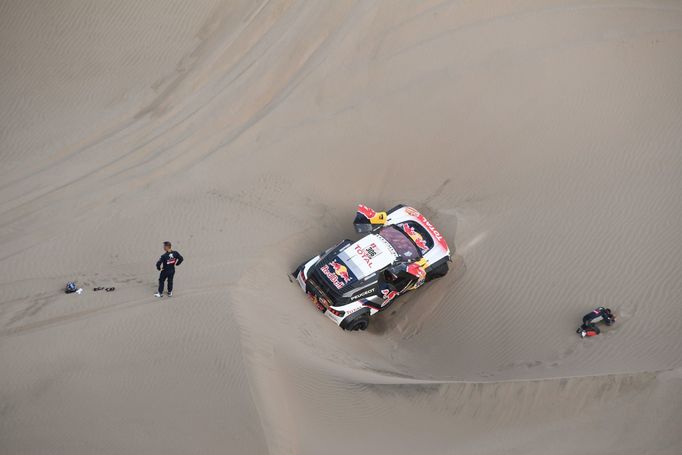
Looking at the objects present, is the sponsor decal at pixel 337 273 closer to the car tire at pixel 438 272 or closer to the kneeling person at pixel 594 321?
the car tire at pixel 438 272

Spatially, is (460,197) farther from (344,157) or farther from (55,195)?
(55,195)

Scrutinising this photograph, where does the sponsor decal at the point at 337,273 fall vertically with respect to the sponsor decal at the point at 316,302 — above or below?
above

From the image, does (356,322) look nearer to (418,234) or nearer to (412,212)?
(418,234)

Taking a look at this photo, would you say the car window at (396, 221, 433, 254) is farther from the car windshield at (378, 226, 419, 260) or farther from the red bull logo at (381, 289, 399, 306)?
the red bull logo at (381, 289, 399, 306)

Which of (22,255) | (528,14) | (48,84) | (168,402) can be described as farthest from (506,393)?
(48,84)

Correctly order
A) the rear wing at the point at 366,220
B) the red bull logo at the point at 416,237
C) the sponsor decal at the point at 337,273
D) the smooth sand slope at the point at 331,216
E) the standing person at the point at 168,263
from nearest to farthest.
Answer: the smooth sand slope at the point at 331,216, the standing person at the point at 168,263, the sponsor decal at the point at 337,273, the red bull logo at the point at 416,237, the rear wing at the point at 366,220

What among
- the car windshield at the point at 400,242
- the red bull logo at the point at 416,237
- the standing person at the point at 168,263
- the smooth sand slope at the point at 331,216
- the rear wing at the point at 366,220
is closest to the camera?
the smooth sand slope at the point at 331,216

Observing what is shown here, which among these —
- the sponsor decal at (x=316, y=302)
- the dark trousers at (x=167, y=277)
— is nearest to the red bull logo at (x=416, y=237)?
the sponsor decal at (x=316, y=302)
